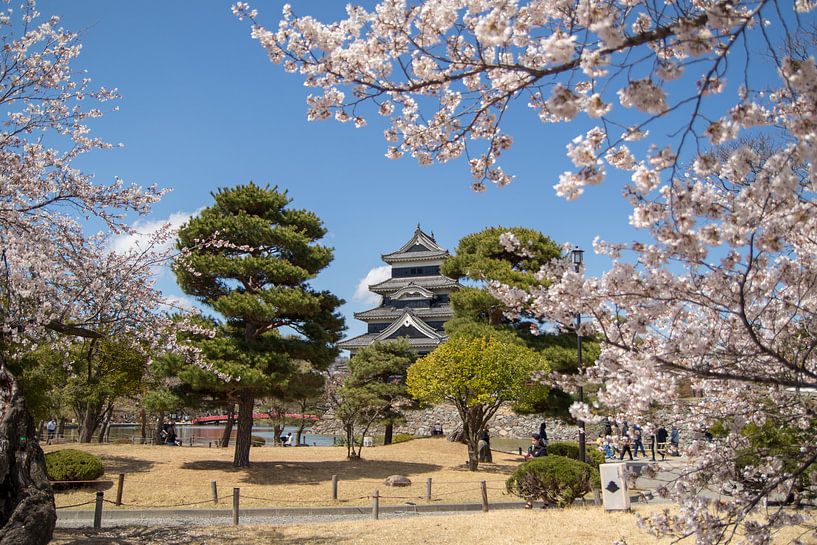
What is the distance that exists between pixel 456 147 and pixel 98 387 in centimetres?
2192

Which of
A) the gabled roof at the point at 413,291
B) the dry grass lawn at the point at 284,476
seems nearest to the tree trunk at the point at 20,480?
the dry grass lawn at the point at 284,476

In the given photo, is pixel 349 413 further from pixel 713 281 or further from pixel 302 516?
pixel 713 281

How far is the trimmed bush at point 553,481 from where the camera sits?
10953 millimetres

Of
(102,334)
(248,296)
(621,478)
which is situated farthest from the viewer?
(248,296)

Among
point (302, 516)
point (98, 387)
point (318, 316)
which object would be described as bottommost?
point (302, 516)

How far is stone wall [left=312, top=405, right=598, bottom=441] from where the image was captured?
3750 centimetres

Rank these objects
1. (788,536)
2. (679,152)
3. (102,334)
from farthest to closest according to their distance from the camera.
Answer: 1. (102,334)
2. (788,536)
3. (679,152)

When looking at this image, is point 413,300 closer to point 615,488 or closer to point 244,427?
point 244,427

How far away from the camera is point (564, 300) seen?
4.23 m

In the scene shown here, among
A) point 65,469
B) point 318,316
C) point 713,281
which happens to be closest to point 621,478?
point 713,281

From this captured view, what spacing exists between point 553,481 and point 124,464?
1284 centimetres

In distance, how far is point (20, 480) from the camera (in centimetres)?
659

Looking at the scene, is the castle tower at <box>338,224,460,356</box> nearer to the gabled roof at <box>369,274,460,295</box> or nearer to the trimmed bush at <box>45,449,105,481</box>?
the gabled roof at <box>369,274,460,295</box>

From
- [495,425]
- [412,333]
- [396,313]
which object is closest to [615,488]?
[495,425]
